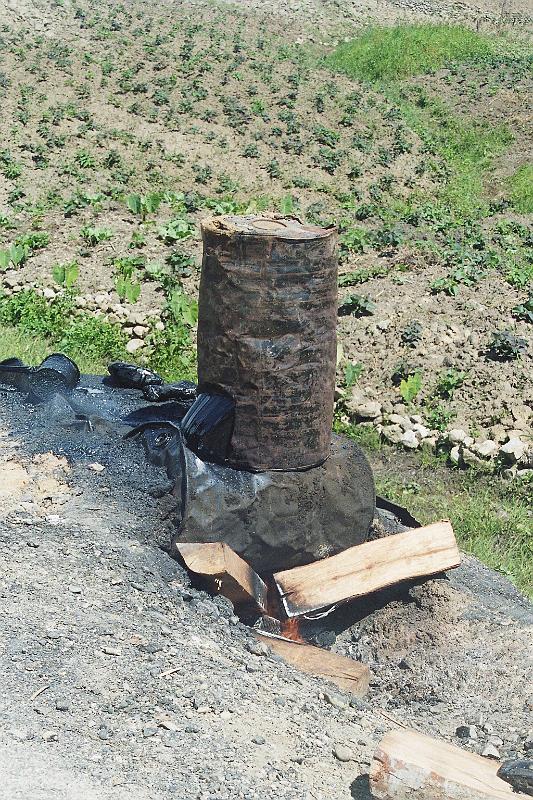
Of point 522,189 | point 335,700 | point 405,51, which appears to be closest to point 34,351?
point 335,700

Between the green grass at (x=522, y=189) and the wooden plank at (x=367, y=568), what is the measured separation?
8.61 metres

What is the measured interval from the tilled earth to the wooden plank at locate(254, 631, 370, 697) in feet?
0.45

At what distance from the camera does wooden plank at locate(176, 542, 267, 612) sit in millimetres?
4594

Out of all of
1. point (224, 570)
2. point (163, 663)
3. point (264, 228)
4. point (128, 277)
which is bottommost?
point (128, 277)

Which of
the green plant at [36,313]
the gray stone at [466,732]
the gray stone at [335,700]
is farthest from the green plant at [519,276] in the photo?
the gray stone at [335,700]

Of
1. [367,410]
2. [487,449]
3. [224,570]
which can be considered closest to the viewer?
[224,570]

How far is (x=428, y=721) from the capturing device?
459cm

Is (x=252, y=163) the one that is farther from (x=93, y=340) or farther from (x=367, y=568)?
(x=367, y=568)

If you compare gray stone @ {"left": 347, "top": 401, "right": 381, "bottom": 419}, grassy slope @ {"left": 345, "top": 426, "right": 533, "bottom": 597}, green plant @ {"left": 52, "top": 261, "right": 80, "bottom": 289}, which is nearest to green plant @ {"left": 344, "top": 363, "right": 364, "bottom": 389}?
gray stone @ {"left": 347, "top": 401, "right": 381, "bottom": 419}

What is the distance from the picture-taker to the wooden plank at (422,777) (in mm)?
3477

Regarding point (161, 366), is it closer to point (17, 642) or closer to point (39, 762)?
point (17, 642)

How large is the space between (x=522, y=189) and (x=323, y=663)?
11.0m

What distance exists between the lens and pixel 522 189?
1427cm

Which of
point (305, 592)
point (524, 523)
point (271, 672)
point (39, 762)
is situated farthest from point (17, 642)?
point (524, 523)
